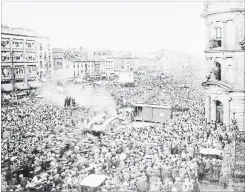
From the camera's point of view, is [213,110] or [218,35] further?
[213,110]

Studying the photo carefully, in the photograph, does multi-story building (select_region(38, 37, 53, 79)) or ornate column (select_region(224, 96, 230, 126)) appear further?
multi-story building (select_region(38, 37, 53, 79))

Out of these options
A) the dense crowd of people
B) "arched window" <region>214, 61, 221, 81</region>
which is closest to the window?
"arched window" <region>214, 61, 221, 81</region>

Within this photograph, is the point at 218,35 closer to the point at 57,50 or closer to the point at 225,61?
the point at 225,61

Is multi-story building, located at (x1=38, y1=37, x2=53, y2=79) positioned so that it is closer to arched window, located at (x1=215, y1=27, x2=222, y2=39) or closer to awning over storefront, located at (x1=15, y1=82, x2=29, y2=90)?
awning over storefront, located at (x1=15, y1=82, x2=29, y2=90)

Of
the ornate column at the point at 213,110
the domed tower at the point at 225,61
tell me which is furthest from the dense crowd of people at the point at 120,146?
the domed tower at the point at 225,61

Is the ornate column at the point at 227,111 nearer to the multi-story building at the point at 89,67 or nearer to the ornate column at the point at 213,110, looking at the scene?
the ornate column at the point at 213,110

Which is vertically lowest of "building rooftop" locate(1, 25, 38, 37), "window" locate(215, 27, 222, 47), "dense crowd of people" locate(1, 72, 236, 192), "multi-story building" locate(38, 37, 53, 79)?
"dense crowd of people" locate(1, 72, 236, 192)

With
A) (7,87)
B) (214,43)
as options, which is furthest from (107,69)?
(214,43)
